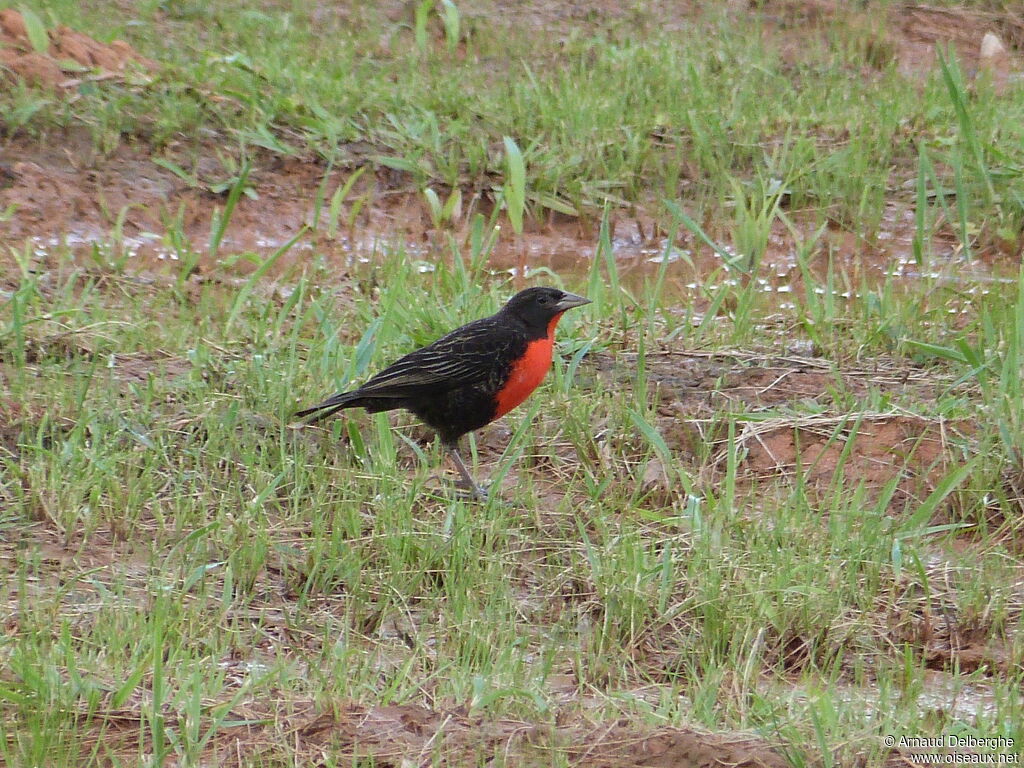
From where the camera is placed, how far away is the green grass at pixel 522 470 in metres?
3.66

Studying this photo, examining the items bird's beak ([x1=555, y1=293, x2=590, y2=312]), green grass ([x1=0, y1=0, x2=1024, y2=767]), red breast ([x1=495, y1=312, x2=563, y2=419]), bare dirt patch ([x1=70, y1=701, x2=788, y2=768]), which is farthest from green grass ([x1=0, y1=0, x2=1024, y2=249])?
bare dirt patch ([x1=70, y1=701, x2=788, y2=768])

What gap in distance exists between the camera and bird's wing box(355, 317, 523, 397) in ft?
16.9

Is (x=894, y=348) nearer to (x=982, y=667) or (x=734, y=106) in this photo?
(x=982, y=667)

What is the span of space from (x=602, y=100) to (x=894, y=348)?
3.37m

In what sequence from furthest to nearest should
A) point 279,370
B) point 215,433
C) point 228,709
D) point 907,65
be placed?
point 907,65 < point 279,370 < point 215,433 < point 228,709

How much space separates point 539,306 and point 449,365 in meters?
0.46

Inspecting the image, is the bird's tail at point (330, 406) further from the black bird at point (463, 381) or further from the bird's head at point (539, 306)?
the bird's head at point (539, 306)

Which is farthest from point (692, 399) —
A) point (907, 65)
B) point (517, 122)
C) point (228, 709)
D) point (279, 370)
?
point (907, 65)

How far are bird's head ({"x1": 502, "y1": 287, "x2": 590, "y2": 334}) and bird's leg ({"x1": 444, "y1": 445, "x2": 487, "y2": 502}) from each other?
52 centimetres

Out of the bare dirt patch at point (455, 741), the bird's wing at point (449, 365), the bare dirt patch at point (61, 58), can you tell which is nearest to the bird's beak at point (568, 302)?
the bird's wing at point (449, 365)

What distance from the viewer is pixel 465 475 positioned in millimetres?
5223

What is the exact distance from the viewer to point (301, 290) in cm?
620

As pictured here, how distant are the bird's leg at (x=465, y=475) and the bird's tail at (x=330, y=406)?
0.40 metres

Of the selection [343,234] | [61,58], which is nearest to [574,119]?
[343,234]
